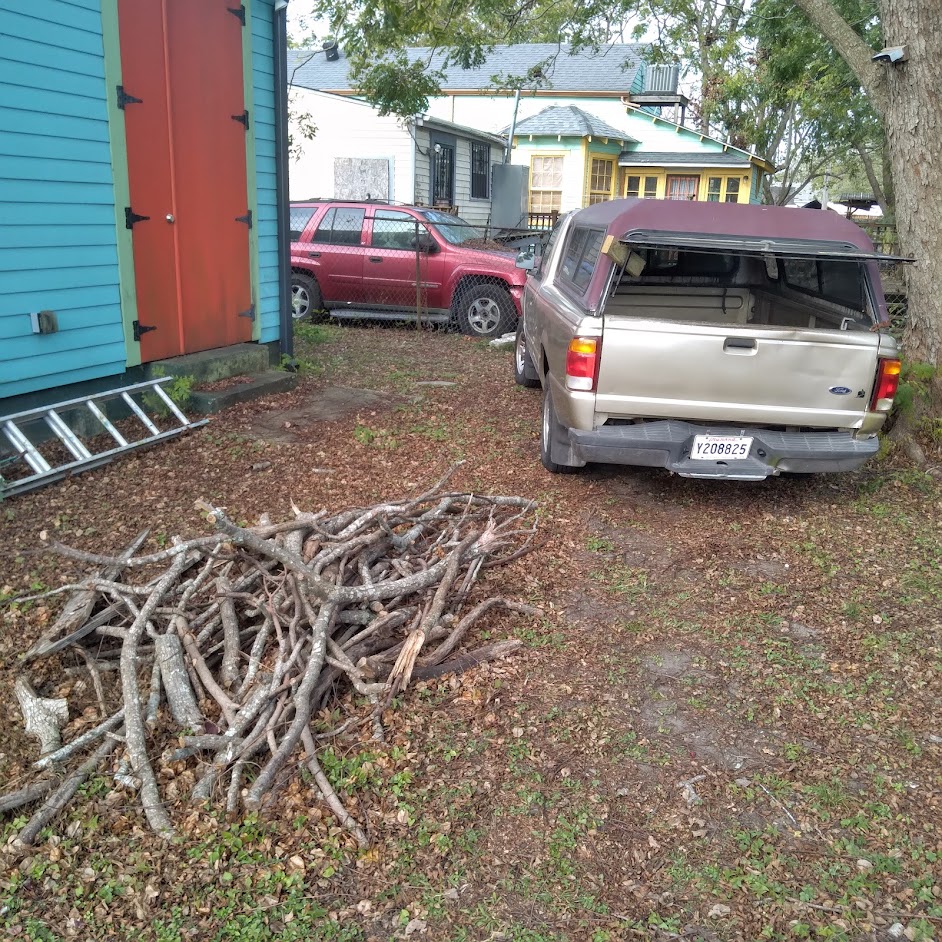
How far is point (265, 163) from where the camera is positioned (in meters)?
8.51

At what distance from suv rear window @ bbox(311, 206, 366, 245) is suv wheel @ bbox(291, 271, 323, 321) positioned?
23.1 inches

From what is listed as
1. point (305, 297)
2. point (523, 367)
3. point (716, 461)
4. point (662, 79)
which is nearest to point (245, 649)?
point (716, 461)

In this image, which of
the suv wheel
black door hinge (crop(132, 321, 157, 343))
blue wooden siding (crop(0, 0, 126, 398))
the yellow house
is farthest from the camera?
the yellow house

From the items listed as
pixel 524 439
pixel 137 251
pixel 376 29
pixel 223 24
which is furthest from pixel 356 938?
pixel 376 29

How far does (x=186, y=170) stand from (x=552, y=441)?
4.02 m

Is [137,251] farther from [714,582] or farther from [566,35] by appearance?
[566,35]

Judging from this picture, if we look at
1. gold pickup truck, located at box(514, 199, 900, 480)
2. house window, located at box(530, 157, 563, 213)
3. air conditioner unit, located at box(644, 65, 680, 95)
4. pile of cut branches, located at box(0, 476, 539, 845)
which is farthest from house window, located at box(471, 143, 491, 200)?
pile of cut branches, located at box(0, 476, 539, 845)

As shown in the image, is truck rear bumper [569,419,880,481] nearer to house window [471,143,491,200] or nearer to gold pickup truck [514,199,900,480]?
gold pickup truck [514,199,900,480]

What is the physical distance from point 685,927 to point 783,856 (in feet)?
1.54

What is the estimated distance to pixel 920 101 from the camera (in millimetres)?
6484

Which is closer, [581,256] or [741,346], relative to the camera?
[741,346]

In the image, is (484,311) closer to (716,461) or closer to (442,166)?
(716,461)

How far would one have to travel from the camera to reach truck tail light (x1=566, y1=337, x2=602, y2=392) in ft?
16.8

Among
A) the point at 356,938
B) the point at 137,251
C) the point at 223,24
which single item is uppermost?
the point at 223,24
